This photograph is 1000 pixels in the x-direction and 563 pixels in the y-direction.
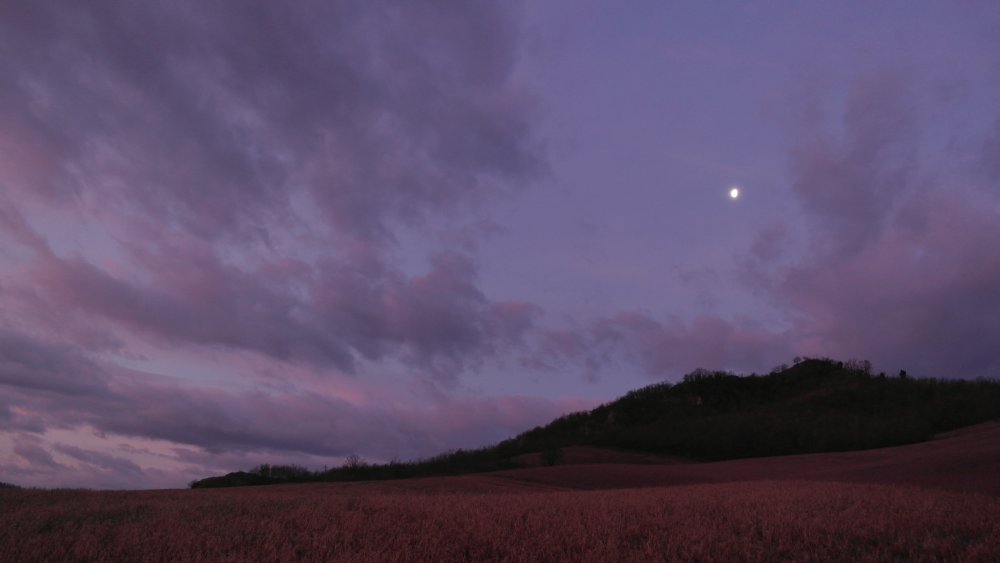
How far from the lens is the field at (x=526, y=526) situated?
8414mm

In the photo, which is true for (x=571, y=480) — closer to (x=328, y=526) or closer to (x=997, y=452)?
(x=997, y=452)

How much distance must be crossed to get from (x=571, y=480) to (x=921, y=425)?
22.1 metres

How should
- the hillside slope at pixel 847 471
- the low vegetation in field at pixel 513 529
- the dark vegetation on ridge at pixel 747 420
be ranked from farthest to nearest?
the dark vegetation on ridge at pixel 747 420 < the hillside slope at pixel 847 471 < the low vegetation in field at pixel 513 529

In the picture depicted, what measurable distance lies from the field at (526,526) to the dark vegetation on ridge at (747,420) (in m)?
16.9

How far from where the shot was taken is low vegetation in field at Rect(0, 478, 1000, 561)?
8.39m

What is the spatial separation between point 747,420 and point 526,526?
1465 inches

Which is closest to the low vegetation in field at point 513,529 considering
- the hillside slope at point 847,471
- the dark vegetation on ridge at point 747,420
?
the hillside slope at point 847,471

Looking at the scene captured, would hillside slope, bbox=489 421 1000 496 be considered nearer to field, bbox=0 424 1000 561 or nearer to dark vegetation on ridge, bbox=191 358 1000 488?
field, bbox=0 424 1000 561

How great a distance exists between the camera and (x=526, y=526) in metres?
10.2

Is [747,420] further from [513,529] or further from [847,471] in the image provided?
[513,529]

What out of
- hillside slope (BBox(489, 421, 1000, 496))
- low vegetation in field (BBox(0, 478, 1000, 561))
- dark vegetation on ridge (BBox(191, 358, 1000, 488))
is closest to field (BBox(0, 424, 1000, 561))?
low vegetation in field (BBox(0, 478, 1000, 561))

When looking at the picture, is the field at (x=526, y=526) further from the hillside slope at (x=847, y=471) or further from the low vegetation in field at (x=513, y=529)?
the hillside slope at (x=847, y=471)

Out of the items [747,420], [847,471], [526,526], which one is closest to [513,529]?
[526,526]

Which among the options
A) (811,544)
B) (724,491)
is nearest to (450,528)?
(811,544)
